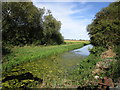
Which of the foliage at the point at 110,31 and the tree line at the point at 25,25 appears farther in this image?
the tree line at the point at 25,25

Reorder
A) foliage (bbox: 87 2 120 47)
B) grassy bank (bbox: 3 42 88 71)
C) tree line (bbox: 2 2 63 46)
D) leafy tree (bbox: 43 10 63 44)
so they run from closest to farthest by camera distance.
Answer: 1. grassy bank (bbox: 3 42 88 71)
2. foliage (bbox: 87 2 120 47)
3. tree line (bbox: 2 2 63 46)
4. leafy tree (bbox: 43 10 63 44)

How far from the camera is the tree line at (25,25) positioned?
20062mm

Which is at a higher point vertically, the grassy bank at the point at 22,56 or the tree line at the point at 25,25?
the tree line at the point at 25,25

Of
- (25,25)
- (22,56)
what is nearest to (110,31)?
(22,56)

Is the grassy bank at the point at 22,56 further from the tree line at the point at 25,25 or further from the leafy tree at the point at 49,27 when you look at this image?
the leafy tree at the point at 49,27

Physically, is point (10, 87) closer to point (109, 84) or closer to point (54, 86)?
point (54, 86)

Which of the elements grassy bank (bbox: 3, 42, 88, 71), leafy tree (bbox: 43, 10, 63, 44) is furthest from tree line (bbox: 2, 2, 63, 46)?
grassy bank (bbox: 3, 42, 88, 71)

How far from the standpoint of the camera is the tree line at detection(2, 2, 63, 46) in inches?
790

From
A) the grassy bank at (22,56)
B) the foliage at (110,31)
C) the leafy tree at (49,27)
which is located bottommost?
the grassy bank at (22,56)

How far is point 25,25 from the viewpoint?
26.0 m

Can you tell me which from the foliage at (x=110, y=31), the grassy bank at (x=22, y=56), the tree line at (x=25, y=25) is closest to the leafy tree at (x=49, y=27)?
the tree line at (x=25, y=25)

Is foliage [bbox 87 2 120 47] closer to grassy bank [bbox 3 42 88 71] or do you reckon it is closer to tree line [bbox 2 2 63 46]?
grassy bank [bbox 3 42 88 71]

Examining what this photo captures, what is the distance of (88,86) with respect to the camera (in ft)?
16.5

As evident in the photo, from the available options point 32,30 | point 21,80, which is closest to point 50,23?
point 32,30
